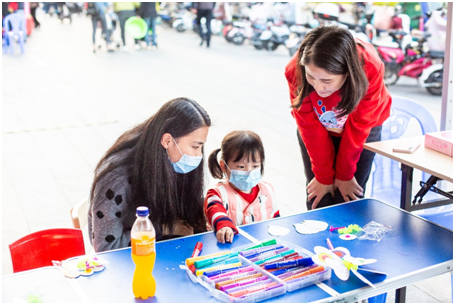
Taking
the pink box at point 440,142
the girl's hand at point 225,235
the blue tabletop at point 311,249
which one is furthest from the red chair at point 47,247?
the pink box at point 440,142

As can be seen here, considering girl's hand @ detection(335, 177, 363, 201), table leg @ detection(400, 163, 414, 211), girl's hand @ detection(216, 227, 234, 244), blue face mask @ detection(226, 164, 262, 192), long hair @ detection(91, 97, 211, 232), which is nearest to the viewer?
girl's hand @ detection(216, 227, 234, 244)

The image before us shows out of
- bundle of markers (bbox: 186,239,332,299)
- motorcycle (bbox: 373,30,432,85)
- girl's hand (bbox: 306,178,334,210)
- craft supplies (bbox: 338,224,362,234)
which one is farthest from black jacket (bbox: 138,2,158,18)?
bundle of markers (bbox: 186,239,332,299)

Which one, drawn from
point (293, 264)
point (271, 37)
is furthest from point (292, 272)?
point (271, 37)

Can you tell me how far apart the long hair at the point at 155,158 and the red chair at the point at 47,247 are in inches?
7.7

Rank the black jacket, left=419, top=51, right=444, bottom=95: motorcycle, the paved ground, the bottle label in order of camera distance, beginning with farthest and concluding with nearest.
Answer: the black jacket
left=419, top=51, right=444, bottom=95: motorcycle
the paved ground
the bottle label

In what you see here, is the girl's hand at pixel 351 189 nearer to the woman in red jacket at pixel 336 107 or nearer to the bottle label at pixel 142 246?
the woman in red jacket at pixel 336 107

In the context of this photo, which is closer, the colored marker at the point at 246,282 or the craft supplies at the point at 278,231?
the colored marker at the point at 246,282

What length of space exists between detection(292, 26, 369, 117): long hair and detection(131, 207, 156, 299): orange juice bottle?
1012 millimetres

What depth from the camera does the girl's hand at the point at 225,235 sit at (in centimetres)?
207

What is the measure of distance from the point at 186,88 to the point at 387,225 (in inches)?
240

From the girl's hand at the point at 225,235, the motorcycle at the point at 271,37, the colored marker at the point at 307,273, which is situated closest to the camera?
the colored marker at the point at 307,273

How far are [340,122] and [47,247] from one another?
139 centimetres

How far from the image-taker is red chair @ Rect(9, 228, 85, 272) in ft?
7.13

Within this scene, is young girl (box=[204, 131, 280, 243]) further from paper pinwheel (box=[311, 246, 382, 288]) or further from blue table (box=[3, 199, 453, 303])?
paper pinwheel (box=[311, 246, 382, 288])
